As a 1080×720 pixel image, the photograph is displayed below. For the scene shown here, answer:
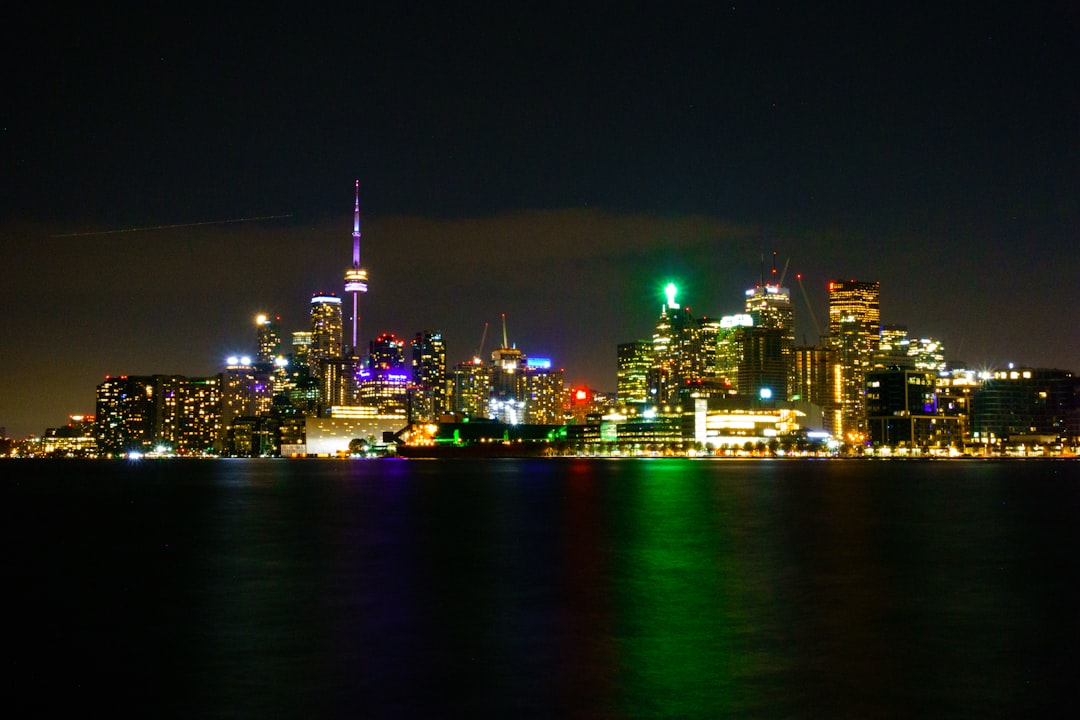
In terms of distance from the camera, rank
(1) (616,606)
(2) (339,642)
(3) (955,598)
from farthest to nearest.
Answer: (3) (955,598)
(1) (616,606)
(2) (339,642)

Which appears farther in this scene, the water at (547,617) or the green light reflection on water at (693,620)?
the water at (547,617)

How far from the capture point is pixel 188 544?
52625 millimetres

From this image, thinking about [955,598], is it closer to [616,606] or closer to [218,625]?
[616,606]

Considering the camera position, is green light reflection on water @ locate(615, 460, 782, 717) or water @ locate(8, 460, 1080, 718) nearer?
green light reflection on water @ locate(615, 460, 782, 717)

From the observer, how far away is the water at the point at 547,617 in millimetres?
20438

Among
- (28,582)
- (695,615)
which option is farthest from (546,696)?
(28,582)

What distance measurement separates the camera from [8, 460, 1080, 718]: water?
67.1ft

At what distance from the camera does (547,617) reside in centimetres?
3003

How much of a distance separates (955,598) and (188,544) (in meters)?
35.0

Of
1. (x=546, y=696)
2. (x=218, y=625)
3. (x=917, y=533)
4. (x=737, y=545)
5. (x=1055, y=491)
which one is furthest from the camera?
(x=1055, y=491)

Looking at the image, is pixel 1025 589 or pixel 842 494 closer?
pixel 1025 589

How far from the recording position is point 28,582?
37.8 metres

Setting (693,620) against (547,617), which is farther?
(547,617)

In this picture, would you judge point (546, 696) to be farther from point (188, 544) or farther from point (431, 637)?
point (188, 544)
